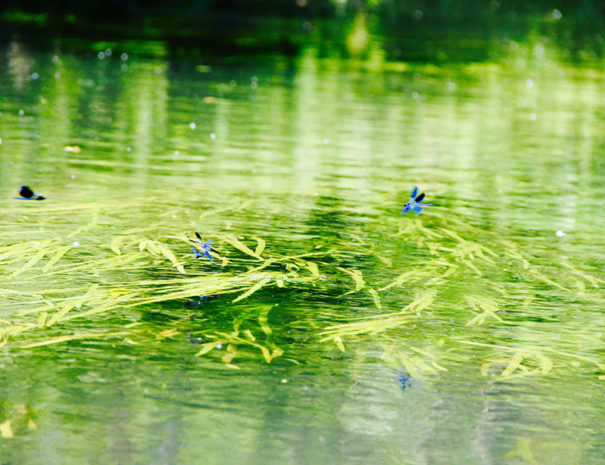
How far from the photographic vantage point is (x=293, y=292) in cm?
347

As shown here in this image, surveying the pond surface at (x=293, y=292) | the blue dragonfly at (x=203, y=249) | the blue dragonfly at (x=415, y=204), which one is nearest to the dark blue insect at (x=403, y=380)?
the pond surface at (x=293, y=292)

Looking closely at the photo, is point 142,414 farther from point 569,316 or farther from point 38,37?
point 38,37

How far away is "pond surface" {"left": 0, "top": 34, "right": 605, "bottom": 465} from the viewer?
7.90 ft

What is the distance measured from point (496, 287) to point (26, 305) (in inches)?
65.9

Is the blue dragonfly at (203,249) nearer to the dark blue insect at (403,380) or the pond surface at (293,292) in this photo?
the pond surface at (293,292)

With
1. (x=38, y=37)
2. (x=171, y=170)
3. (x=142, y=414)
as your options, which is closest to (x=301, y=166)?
(x=171, y=170)

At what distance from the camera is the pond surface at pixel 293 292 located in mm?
2408

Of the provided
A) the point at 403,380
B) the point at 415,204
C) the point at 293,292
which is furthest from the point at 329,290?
the point at 415,204

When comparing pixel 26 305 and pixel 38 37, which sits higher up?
pixel 38 37

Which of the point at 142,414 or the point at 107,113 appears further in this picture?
the point at 107,113

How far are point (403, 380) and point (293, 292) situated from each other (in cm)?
81

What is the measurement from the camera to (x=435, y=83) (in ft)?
35.0

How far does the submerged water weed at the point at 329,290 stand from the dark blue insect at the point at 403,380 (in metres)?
0.04

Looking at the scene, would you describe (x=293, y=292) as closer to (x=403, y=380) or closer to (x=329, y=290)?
(x=329, y=290)
